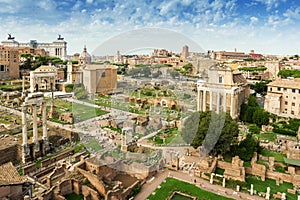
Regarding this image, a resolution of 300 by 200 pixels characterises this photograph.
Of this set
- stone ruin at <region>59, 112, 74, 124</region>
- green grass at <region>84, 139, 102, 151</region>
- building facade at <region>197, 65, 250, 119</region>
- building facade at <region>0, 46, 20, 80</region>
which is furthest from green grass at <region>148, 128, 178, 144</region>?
building facade at <region>0, 46, 20, 80</region>

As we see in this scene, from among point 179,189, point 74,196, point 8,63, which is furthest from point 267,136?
point 8,63

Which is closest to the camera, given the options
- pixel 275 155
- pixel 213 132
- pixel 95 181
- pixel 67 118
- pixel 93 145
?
pixel 95 181

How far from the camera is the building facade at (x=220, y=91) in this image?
1191 inches

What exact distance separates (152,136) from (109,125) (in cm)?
558

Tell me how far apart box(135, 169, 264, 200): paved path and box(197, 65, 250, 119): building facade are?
1437 cm

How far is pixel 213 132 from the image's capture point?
19.5 metres

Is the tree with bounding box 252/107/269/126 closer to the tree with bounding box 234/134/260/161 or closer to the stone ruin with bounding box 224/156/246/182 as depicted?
the tree with bounding box 234/134/260/161

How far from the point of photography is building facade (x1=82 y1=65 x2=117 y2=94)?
43344 millimetres

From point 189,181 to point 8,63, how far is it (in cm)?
5925

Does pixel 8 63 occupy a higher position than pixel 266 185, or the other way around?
pixel 8 63

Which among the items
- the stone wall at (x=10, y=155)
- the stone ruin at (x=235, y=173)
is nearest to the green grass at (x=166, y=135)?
the stone ruin at (x=235, y=173)

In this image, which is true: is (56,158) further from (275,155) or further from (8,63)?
(8,63)

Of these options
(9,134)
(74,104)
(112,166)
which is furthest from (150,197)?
(74,104)

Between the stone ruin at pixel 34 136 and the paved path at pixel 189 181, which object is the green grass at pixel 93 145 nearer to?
the stone ruin at pixel 34 136
